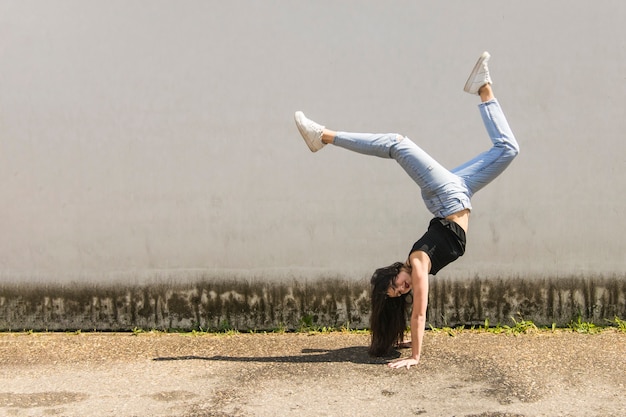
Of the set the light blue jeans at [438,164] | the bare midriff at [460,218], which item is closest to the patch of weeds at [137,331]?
the light blue jeans at [438,164]

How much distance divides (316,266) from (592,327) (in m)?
1.93

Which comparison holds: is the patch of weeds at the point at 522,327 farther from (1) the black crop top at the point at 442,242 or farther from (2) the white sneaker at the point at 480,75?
(2) the white sneaker at the point at 480,75

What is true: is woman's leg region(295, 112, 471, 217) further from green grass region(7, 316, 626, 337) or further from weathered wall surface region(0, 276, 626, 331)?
green grass region(7, 316, 626, 337)

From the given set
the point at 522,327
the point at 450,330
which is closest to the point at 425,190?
the point at 450,330

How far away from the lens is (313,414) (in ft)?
9.51

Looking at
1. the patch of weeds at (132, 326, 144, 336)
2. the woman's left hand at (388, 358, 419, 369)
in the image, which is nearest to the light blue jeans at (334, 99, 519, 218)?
the woman's left hand at (388, 358, 419, 369)

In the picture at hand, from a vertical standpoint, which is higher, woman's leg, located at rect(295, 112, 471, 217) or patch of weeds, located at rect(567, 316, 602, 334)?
woman's leg, located at rect(295, 112, 471, 217)

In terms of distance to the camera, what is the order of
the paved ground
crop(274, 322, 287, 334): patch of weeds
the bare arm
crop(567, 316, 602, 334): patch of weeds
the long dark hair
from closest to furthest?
the paved ground → the bare arm → the long dark hair → crop(567, 316, 602, 334): patch of weeds → crop(274, 322, 287, 334): patch of weeds

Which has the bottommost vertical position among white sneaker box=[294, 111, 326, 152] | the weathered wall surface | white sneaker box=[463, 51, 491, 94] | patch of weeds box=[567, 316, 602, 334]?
patch of weeds box=[567, 316, 602, 334]

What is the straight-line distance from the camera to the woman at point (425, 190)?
3502 mm

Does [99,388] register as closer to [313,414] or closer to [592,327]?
[313,414]

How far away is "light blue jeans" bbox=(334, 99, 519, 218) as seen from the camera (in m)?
3.50

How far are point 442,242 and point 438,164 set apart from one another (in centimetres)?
45

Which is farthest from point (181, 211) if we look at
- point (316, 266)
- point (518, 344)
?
point (518, 344)
